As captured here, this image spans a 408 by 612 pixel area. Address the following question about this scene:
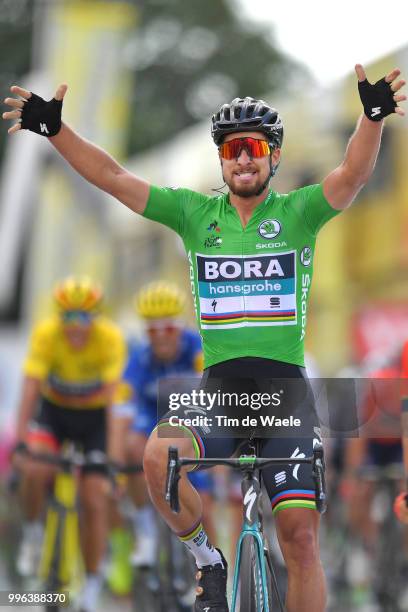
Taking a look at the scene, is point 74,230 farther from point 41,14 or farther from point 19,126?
point 19,126

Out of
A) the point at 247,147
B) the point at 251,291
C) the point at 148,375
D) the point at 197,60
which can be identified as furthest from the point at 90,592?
the point at 197,60

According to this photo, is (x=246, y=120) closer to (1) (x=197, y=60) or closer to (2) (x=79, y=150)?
(2) (x=79, y=150)

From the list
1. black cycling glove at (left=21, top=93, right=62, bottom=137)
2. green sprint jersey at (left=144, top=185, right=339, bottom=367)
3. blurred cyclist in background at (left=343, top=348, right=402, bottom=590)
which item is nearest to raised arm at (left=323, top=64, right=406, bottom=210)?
green sprint jersey at (left=144, top=185, right=339, bottom=367)

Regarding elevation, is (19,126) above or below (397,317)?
below

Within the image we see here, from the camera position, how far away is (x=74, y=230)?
88.8ft

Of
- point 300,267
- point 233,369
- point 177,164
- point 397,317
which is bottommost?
point 233,369

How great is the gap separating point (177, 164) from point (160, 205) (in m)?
25.6

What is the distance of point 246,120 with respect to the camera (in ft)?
17.7

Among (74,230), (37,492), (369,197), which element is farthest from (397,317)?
(37,492)

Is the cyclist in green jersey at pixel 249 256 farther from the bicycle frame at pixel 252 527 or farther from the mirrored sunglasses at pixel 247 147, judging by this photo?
the bicycle frame at pixel 252 527

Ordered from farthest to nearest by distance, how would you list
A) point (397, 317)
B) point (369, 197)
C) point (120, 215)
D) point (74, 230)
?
1. point (120, 215)
2. point (74, 230)
3. point (369, 197)
4. point (397, 317)

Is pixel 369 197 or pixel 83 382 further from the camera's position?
pixel 369 197

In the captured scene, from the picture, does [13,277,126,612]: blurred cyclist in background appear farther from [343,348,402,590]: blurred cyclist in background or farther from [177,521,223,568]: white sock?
[177,521,223,568]: white sock

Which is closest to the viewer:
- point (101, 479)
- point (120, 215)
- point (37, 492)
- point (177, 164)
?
point (101, 479)
